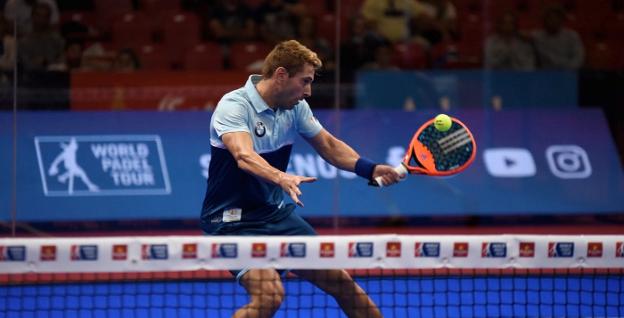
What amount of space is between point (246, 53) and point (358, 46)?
1018 millimetres

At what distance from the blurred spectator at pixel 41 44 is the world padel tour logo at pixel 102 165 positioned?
26.3 inches

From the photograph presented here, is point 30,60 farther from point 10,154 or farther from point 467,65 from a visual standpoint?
point 467,65

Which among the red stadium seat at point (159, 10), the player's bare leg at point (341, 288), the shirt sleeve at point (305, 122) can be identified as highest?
the shirt sleeve at point (305, 122)

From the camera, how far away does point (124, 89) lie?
10.3m

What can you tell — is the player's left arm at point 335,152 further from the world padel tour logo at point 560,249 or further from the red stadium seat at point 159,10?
the red stadium seat at point 159,10

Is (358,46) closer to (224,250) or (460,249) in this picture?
(460,249)

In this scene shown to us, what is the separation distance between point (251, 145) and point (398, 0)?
5.92 m

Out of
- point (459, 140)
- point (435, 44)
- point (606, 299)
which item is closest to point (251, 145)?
point (459, 140)

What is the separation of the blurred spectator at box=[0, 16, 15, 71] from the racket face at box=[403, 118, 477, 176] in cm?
535

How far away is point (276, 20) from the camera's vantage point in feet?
35.4

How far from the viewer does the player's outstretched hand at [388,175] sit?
17.8ft

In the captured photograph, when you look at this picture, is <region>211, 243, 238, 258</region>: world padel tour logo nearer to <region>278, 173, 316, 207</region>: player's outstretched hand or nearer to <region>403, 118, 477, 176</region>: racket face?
<region>278, 173, 316, 207</region>: player's outstretched hand

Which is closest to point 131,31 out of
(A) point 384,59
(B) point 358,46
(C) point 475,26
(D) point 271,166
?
(B) point 358,46

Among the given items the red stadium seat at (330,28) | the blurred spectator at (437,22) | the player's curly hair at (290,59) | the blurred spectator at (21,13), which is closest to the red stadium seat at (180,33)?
the red stadium seat at (330,28)
